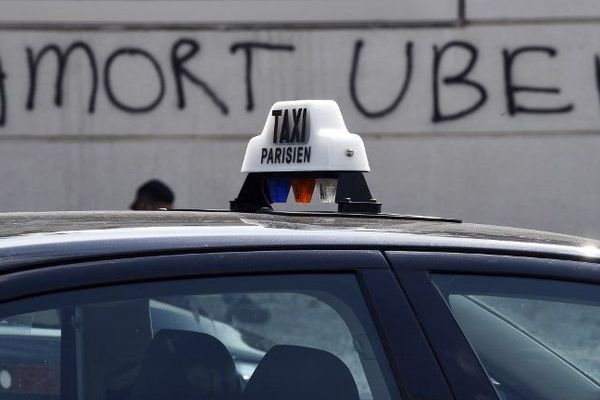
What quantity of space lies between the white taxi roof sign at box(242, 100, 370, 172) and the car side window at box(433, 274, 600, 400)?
56 cm

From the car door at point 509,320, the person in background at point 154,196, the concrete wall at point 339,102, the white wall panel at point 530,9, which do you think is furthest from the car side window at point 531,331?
the white wall panel at point 530,9

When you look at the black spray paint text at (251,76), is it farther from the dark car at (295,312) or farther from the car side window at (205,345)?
the car side window at (205,345)

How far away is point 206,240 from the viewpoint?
1.98m

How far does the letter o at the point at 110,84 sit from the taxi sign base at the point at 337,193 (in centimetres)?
452

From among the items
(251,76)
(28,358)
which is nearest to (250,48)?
(251,76)

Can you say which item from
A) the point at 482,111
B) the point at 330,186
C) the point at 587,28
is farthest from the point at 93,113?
the point at 330,186

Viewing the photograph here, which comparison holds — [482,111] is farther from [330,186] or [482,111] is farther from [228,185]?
[330,186]

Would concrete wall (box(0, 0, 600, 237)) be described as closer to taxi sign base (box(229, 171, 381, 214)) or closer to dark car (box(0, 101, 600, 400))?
taxi sign base (box(229, 171, 381, 214))

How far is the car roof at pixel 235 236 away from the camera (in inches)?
75.6

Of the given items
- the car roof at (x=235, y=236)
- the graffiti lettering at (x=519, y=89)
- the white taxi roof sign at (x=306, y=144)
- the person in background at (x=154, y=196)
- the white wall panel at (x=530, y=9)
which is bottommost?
the person in background at (x=154, y=196)

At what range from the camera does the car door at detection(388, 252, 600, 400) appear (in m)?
1.96

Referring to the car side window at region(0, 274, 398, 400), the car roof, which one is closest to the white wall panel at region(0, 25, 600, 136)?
the car roof

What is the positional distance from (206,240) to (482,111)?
17.2ft

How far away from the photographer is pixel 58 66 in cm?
709
